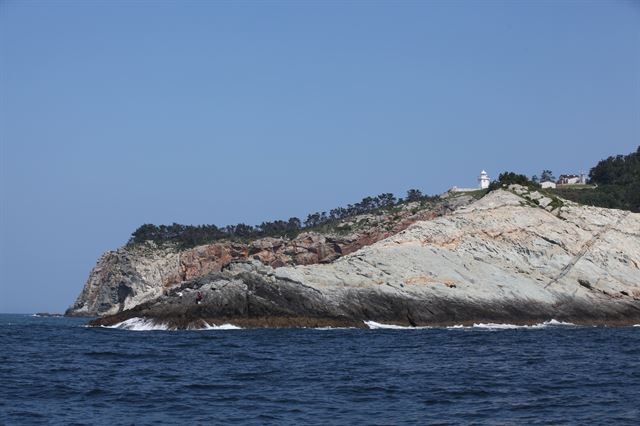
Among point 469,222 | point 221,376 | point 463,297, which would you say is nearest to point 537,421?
point 221,376

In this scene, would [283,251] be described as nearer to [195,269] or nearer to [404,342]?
[195,269]

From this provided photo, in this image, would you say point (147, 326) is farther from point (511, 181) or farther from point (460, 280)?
point (511, 181)

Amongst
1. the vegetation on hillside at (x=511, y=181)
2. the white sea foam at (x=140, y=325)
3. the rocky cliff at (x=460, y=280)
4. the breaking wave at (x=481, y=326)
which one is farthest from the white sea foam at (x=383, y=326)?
the vegetation on hillside at (x=511, y=181)

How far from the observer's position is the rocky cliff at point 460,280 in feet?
212

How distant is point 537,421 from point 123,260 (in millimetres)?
118690

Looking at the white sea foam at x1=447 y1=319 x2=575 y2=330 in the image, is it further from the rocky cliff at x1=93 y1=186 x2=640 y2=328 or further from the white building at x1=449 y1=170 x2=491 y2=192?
the white building at x1=449 y1=170 x2=491 y2=192

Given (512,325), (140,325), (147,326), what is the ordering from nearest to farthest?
(147,326)
(140,325)
(512,325)

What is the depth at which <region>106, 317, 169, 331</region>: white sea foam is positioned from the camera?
63319 millimetres

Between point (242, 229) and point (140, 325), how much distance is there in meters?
79.4

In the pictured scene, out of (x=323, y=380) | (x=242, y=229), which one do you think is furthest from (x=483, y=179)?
(x=323, y=380)

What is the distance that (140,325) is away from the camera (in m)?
64.5

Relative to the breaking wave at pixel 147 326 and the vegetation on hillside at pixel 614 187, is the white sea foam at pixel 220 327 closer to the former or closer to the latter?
the breaking wave at pixel 147 326

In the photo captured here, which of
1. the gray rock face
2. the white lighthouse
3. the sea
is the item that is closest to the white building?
the white lighthouse

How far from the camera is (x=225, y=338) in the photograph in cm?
5134
